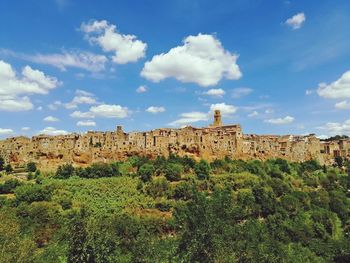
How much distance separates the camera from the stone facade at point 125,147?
58.5 m

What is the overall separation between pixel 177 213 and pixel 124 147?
84.0 feet

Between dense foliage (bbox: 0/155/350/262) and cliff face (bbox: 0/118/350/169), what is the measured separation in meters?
4.01

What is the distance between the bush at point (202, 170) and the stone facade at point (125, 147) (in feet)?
22.1

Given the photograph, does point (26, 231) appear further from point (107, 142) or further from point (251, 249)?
point (107, 142)

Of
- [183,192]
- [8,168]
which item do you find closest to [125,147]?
[8,168]

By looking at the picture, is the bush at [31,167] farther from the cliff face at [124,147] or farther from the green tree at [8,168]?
the green tree at [8,168]

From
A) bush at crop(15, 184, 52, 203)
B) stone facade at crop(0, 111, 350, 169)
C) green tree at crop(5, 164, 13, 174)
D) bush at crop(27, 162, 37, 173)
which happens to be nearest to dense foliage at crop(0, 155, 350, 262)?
bush at crop(15, 184, 52, 203)

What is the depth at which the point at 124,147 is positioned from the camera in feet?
200

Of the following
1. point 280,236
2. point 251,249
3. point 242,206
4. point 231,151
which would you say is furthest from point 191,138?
point 251,249

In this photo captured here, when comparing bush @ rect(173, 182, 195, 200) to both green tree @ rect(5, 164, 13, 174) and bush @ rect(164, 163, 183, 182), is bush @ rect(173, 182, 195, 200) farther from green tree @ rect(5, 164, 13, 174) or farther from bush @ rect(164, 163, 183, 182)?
green tree @ rect(5, 164, 13, 174)

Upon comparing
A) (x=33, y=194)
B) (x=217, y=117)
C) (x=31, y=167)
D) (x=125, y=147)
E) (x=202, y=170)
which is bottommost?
(x=33, y=194)

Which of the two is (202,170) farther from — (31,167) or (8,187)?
(8,187)

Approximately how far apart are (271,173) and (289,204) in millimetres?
12061

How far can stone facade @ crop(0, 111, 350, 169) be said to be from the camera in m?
58.5
